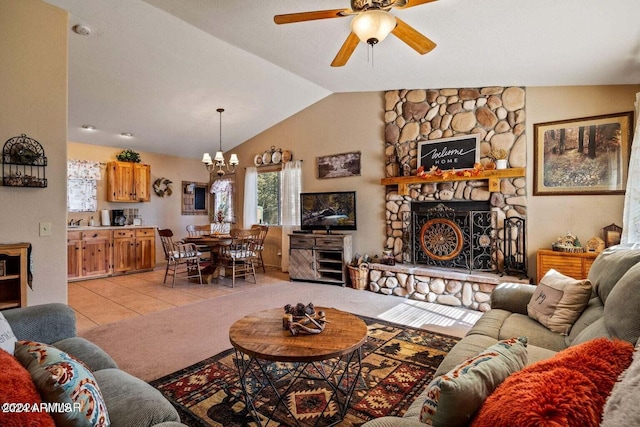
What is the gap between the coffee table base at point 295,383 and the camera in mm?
1770

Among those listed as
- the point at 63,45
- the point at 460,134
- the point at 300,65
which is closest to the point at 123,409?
the point at 63,45

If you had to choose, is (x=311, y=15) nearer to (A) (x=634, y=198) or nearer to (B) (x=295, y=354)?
(B) (x=295, y=354)

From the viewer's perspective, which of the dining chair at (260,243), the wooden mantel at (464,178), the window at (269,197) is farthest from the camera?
the window at (269,197)

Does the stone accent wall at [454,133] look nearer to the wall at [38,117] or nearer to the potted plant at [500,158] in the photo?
the potted plant at [500,158]

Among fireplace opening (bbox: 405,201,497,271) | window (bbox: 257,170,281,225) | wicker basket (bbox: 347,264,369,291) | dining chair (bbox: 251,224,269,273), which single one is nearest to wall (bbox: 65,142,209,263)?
window (bbox: 257,170,281,225)

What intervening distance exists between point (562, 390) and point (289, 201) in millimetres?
5621

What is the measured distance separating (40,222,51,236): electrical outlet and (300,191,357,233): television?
11.8 feet

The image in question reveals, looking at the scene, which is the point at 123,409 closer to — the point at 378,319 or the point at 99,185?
the point at 378,319

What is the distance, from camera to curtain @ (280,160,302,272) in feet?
20.0

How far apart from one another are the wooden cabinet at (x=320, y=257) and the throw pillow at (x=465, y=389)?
401cm

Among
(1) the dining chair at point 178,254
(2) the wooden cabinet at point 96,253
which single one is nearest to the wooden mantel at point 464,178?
(1) the dining chair at point 178,254

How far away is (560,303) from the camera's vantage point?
6.55ft

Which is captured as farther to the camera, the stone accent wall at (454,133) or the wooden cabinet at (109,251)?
the wooden cabinet at (109,251)

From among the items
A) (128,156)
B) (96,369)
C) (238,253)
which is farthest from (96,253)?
(96,369)
